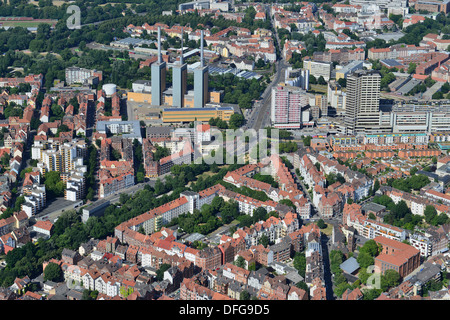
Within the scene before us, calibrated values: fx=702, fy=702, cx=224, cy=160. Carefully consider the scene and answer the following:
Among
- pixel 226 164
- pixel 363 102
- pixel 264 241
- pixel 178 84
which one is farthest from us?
pixel 178 84

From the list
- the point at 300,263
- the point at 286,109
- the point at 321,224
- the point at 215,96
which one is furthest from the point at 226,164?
the point at 300,263

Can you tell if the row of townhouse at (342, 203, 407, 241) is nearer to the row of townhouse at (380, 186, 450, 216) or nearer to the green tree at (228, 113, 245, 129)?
the row of townhouse at (380, 186, 450, 216)

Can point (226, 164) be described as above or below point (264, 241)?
above

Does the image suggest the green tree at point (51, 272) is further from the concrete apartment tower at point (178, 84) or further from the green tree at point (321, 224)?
the concrete apartment tower at point (178, 84)

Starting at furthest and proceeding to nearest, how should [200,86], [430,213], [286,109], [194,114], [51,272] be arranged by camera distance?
1. [200,86]
2. [194,114]
3. [286,109]
4. [430,213]
5. [51,272]

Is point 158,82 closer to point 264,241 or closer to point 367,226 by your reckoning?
point 264,241

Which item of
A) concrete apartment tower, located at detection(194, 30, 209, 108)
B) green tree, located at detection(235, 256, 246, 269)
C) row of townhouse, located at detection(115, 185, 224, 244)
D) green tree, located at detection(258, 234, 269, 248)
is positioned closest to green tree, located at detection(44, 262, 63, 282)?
row of townhouse, located at detection(115, 185, 224, 244)
